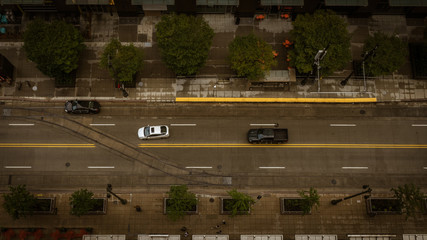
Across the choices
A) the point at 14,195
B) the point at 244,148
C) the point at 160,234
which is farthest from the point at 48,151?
the point at 244,148

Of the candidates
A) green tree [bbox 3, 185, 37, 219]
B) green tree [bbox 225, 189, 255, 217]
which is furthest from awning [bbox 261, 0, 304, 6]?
green tree [bbox 3, 185, 37, 219]

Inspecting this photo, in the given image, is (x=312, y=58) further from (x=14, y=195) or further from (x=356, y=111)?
Answer: (x=14, y=195)

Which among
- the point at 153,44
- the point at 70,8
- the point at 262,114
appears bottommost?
the point at 262,114

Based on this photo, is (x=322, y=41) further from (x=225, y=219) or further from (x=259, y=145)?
(x=225, y=219)

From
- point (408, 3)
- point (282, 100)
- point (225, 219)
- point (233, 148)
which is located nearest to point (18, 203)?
point (225, 219)

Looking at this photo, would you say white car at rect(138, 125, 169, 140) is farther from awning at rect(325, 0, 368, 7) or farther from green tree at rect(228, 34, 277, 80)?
awning at rect(325, 0, 368, 7)
